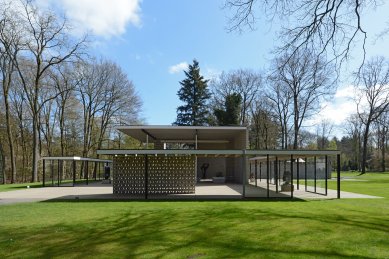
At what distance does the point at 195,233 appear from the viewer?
7719 mm

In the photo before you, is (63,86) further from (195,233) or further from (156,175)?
(195,233)

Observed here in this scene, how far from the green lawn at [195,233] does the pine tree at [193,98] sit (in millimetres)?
35211

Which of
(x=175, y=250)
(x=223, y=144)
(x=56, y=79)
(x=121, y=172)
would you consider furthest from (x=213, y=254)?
(x=56, y=79)

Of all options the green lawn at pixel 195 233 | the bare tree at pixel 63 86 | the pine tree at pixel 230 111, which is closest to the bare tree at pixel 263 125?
the pine tree at pixel 230 111

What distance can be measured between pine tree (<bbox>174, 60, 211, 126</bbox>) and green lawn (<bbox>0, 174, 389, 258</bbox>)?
35.2 metres

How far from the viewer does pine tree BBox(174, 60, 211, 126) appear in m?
46.1

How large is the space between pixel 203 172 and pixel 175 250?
26740mm

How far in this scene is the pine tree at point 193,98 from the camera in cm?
4612

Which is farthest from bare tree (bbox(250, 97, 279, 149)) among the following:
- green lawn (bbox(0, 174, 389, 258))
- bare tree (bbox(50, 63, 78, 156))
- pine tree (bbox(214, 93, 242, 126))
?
green lawn (bbox(0, 174, 389, 258))

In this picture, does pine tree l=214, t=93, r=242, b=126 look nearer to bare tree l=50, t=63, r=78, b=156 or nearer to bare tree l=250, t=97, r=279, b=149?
bare tree l=250, t=97, r=279, b=149

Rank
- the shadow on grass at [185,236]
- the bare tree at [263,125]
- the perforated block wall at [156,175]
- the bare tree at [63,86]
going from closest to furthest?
the shadow on grass at [185,236], the perforated block wall at [156,175], the bare tree at [63,86], the bare tree at [263,125]

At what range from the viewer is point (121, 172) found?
18.0 m

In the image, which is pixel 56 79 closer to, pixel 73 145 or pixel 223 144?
pixel 73 145

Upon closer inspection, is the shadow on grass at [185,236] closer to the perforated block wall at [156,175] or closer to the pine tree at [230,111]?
the perforated block wall at [156,175]
